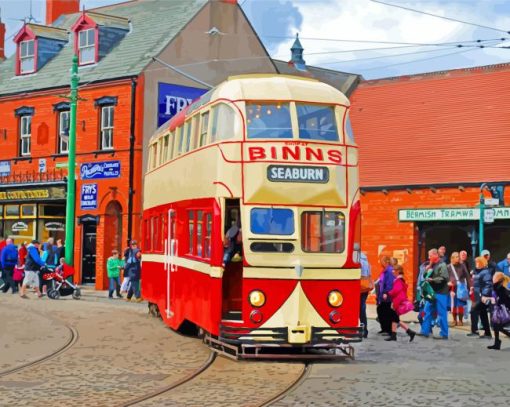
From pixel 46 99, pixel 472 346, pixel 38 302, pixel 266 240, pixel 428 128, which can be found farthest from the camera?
pixel 46 99

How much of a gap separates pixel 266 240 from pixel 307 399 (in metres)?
3.69

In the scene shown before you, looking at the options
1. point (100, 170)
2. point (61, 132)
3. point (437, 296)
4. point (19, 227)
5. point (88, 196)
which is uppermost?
point (61, 132)

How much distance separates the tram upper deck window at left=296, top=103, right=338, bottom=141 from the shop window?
1629mm

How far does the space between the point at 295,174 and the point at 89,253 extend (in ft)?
78.3

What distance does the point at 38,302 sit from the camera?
25781 mm

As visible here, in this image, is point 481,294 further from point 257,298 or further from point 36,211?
point 36,211

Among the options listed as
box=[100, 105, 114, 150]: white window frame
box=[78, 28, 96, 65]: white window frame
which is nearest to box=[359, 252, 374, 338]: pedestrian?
box=[100, 105, 114, 150]: white window frame

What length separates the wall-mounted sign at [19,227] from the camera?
39031 millimetres

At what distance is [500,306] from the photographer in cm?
1656

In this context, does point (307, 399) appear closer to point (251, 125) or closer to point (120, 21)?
point (251, 125)

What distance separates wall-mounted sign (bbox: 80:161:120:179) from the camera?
3600 cm

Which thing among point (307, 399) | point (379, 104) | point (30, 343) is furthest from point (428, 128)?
point (307, 399)

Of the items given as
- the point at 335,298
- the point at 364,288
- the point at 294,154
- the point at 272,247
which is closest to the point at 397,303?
the point at 364,288

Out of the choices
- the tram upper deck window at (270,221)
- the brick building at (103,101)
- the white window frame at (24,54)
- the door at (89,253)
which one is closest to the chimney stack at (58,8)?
the brick building at (103,101)
